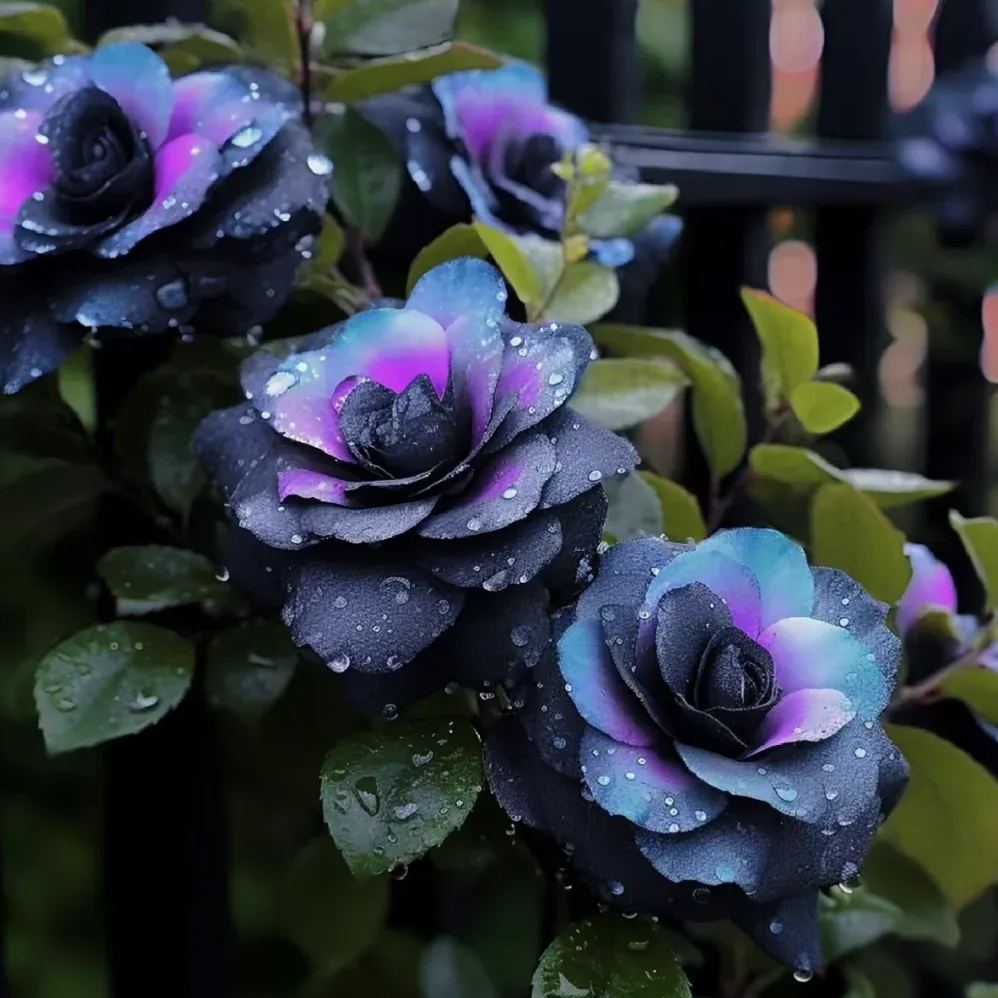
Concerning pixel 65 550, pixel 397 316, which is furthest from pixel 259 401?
Result: pixel 65 550

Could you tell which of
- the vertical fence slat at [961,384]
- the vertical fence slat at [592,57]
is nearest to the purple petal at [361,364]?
the vertical fence slat at [592,57]

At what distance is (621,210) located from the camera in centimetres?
64

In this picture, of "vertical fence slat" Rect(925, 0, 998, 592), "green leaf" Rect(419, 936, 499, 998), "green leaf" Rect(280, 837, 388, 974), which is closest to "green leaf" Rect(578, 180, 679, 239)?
"green leaf" Rect(280, 837, 388, 974)

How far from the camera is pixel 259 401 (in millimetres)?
473

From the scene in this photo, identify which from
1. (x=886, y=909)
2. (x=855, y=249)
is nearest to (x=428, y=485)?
(x=886, y=909)

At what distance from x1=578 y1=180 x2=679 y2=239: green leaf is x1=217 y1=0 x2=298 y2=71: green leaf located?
199 mm

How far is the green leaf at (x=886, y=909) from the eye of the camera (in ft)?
2.26

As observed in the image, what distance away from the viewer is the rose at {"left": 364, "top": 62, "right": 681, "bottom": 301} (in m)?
0.65

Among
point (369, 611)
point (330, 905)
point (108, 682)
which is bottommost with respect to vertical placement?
point (330, 905)

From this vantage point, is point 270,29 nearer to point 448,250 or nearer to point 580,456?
point 448,250

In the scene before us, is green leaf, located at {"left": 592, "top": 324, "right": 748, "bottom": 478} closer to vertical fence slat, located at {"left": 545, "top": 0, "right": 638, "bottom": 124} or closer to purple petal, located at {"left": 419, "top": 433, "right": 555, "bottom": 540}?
purple petal, located at {"left": 419, "top": 433, "right": 555, "bottom": 540}

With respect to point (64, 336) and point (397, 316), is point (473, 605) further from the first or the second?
point (64, 336)

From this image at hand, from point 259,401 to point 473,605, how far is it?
13cm

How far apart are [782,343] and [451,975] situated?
537mm
